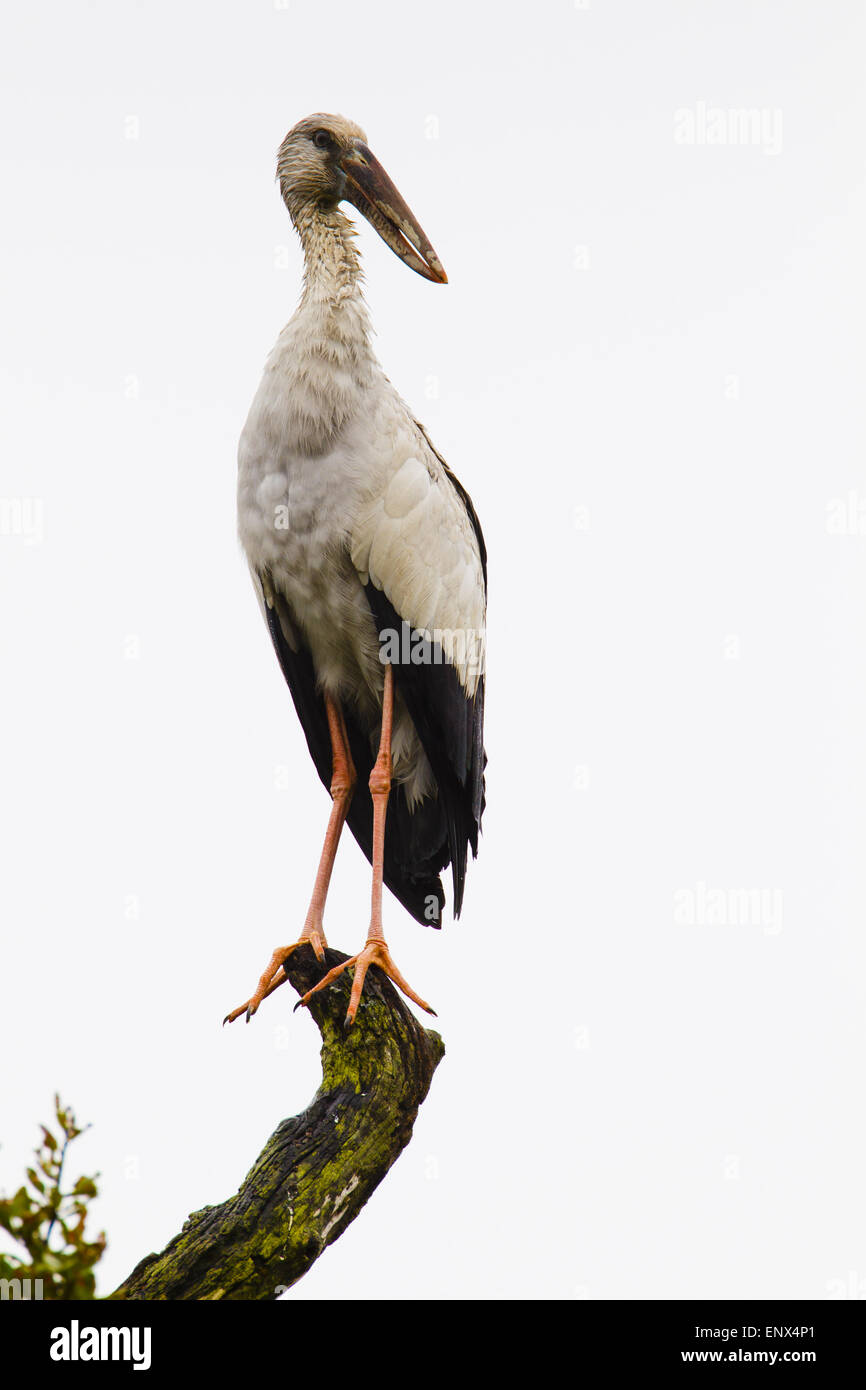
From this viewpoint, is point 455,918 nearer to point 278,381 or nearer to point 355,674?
point 355,674

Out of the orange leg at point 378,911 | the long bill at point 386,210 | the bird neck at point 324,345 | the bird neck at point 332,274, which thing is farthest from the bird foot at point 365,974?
the long bill at point 386,210

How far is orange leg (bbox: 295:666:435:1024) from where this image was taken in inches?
228

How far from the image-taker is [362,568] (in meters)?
6.39

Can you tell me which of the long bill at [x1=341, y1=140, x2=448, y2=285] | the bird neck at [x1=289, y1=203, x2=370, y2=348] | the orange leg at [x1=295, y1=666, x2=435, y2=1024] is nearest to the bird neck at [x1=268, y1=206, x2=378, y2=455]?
the bird neck at [x1=289, y1=203, x2=370, y2=348]

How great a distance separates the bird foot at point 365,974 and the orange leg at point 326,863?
0.80 feet

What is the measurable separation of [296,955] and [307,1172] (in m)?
1.17

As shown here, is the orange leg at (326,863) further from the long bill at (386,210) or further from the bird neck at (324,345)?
the long bill at (386,210)

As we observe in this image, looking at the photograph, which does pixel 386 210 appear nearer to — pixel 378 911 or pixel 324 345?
pixel 324 345

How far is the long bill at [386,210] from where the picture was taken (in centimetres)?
683

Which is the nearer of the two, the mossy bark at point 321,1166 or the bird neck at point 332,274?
the mossy bark at point 321,1166

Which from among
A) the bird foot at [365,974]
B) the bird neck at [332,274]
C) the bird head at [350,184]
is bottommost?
the bird foot at [365,974]

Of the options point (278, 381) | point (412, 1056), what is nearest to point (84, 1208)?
point (412, 1056)

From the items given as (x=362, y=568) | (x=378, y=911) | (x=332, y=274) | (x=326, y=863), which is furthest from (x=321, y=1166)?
(x=332, y=274)

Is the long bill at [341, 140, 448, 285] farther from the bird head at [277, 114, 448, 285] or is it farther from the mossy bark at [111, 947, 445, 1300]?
the mossy bark at [111, 947, 445, 1300]
